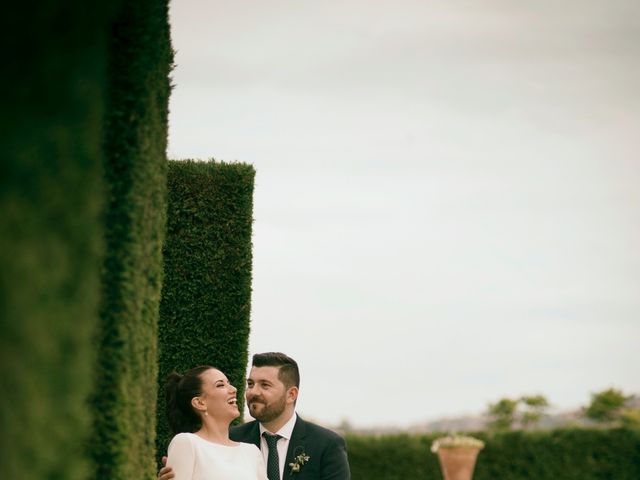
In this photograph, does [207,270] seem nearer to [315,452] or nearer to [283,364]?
[283,364]

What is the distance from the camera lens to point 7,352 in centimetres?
278

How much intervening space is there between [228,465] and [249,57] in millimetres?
5504

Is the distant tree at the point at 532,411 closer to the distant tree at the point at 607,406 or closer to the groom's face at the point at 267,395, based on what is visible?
the distant tree at the point at 607,406

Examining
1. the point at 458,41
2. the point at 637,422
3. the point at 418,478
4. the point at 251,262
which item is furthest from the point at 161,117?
the point at 637,422

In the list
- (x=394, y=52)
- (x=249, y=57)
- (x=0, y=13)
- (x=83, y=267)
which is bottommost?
(x=83, y=267)

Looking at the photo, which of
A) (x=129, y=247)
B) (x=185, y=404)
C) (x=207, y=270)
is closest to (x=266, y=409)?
(x=185, y=404)

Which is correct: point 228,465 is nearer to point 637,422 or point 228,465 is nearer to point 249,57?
point 249,57

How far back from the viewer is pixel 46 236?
298 centimetres

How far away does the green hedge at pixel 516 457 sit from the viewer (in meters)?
18.0

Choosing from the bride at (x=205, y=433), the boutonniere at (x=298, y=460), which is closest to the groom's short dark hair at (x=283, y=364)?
the boutonniere at (x=298, y=460)

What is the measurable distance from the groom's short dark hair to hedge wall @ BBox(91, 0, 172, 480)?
3.29 m

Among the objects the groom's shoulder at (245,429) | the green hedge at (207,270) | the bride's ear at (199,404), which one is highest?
the green hedge at (207,270)

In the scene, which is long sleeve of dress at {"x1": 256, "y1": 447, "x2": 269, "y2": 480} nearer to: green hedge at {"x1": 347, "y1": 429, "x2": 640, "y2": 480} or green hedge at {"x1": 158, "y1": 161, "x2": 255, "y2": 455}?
green hedge at {"x1": 158, "y1": 161, "x2": 255, "y2": 455}

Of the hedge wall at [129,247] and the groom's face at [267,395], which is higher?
the hedge wall at [129,247]
